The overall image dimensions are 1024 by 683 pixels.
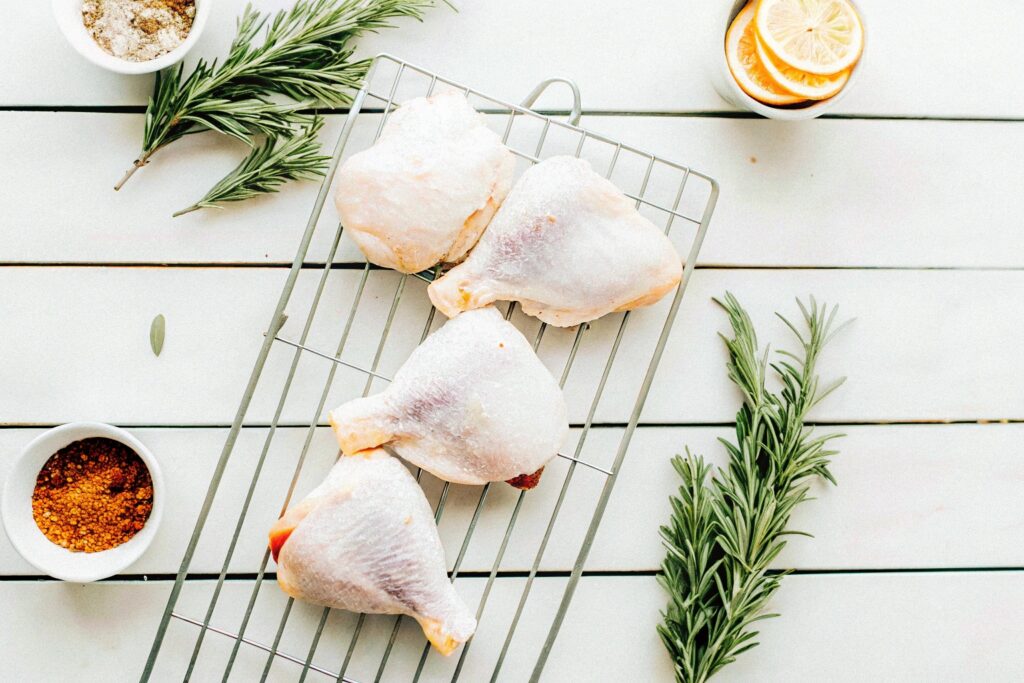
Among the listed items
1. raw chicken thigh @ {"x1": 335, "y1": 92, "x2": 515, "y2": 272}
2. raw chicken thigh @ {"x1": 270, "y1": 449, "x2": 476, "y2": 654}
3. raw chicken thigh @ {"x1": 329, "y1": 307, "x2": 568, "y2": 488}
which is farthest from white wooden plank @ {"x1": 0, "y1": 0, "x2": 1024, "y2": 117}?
raw chicken thigh @ {"x1": 270, "y1": 449, "x2": 476, "y2": 654}

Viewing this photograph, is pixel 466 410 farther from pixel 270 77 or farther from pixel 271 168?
pixel 270 77

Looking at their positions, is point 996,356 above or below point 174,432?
above

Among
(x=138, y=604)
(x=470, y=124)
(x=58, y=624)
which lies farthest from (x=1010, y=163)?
(x=58, y=624)

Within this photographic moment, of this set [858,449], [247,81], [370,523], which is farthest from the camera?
[858,449]

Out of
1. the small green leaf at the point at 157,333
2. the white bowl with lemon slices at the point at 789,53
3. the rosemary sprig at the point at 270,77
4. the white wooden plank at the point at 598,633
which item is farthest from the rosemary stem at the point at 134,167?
the white bowl with lemon slices at the point at 789,53

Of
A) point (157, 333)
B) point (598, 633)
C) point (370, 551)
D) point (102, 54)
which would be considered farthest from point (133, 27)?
point (598, 633)

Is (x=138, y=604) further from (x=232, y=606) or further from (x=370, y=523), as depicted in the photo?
(x=370, y=523)
